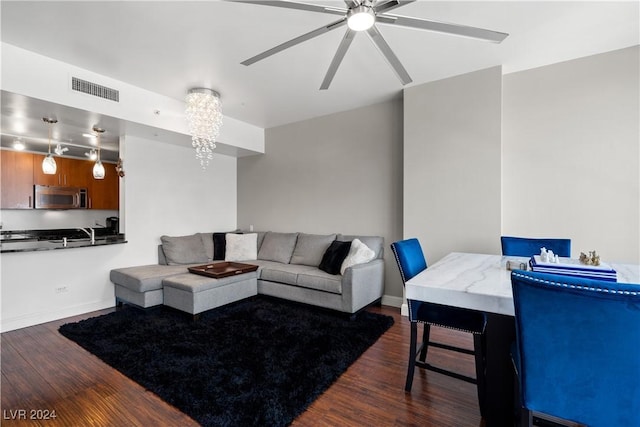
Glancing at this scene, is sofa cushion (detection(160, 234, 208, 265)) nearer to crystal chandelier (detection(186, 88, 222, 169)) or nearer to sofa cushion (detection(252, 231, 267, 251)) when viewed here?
sofa cushion (detection(252, 231, 267, 251))

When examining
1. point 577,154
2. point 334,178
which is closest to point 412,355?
point 577,154

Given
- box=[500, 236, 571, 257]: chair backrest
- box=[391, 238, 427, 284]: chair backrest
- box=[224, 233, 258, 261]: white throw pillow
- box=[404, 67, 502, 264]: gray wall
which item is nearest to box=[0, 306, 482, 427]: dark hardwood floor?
box=[391, 238, 427, 284]: chair backrest

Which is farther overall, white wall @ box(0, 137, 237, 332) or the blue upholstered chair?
white wall @ box(0, 137, 237, 332)

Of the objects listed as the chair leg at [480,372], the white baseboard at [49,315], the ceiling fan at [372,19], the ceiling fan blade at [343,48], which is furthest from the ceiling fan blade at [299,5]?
the white baseboard at [49,315]

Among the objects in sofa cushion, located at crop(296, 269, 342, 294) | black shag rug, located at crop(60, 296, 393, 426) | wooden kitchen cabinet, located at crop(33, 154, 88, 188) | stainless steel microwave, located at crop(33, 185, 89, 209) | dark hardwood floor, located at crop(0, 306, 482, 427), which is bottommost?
dark hardwood floor, located at crop(0, 306, 482, 427)

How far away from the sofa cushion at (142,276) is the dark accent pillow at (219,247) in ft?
2.31

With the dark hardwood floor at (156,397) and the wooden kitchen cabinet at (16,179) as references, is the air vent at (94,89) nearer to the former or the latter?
the dark hardwood floor at (156,397)

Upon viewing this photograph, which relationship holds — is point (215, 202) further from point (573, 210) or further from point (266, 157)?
point (573, 210)

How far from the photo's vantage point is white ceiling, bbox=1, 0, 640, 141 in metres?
2.14

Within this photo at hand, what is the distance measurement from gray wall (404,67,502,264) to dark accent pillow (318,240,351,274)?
2.68 ft

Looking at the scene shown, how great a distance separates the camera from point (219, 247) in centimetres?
470

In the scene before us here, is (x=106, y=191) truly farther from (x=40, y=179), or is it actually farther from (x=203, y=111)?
(x=203, y=111)

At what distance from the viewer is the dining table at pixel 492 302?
47.5 inches

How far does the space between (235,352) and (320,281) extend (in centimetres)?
125
